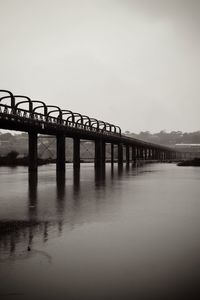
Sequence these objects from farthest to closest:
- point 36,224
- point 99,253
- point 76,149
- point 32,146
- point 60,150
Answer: point 76,149
point 60,150
point 32,146
point 36,224
point 99,253

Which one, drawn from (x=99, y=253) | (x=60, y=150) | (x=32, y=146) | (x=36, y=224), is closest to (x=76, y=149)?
(x=60, y=150)

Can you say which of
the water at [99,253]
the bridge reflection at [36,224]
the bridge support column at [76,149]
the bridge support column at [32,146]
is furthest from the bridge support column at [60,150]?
the water at [99,253]

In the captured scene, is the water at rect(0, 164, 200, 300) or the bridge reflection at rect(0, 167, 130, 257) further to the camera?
the bridge reflection at rect(0, 167, 130, 257)

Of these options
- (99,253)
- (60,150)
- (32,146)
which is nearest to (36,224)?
(99,253)

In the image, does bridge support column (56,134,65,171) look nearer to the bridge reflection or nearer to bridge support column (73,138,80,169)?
bridge support column (73,138,80,169)

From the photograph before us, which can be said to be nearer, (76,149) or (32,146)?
(32,146)

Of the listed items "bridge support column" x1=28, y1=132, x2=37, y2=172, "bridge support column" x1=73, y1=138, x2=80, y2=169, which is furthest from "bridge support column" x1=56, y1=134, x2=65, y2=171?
"bridge support column" x1=73, y1=138, x2=80, y2=169

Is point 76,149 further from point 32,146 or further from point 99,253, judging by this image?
point 99,253

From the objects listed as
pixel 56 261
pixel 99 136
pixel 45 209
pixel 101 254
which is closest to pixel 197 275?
pixel 101 254

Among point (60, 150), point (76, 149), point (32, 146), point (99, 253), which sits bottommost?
point (99, 253)

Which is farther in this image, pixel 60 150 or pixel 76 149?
pixel 76 149

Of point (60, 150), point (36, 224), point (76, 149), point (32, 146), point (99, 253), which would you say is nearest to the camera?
point (99, 253)

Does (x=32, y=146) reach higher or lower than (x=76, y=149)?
higher

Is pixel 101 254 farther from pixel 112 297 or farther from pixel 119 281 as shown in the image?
pixel 112 297
